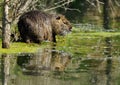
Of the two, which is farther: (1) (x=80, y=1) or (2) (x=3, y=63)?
(1) (x=80, y=1)

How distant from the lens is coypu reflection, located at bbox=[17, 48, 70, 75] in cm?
1164

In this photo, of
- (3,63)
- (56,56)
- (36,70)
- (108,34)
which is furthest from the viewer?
(108,34)

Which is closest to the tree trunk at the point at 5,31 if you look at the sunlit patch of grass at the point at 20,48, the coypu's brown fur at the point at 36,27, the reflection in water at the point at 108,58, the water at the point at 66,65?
the sunlit patch of grass at the point at 20,48

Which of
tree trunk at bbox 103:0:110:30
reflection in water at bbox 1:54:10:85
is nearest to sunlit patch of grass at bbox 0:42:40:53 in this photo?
reflection in water at bbox 1:54:10:85

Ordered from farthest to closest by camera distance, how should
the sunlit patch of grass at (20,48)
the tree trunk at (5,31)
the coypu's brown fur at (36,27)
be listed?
1. the coypu's brown fur at (36,27)
2. the tree trunk at (5,31)
3. the sunlit patch of grass at (20,48)

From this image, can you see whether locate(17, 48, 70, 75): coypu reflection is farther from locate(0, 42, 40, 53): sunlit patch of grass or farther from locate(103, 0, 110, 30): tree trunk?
locate(103, 0, 110, 30): tree trunk

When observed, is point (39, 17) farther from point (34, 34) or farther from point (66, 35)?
point (66, 35)

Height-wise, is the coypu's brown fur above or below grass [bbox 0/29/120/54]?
above

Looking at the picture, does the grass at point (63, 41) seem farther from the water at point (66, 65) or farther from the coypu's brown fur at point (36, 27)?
the coypu's brown fur at point (36, 27)

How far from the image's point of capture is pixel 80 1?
1383 inches

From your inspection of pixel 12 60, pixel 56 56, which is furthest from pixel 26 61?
pixel 56 56

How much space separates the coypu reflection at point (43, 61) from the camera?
38.2 ft

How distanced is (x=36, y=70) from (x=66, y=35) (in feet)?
22.1

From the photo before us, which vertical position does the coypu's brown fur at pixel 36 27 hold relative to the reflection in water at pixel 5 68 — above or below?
above
